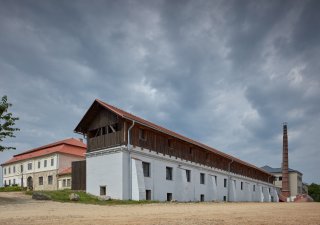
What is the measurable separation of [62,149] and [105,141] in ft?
65.2

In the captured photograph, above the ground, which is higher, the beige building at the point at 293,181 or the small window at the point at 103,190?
the small window at the point at 103,190

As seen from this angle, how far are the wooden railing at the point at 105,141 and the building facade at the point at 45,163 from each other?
16648 millimetres

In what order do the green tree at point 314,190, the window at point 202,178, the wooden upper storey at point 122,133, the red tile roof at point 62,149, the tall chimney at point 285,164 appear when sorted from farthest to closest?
the green tree at point 314,190, the tall chimney at point 285,164, the red tile roof at point 62,149, the window at point 202,178, the wooden upper storey at point 122,133

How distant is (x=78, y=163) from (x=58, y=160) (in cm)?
1304

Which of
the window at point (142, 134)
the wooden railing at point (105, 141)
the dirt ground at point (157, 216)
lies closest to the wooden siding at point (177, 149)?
the window at point (142, 134)

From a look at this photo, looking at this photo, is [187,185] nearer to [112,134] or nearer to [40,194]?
[112,134]

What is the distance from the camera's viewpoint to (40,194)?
85.4 feet

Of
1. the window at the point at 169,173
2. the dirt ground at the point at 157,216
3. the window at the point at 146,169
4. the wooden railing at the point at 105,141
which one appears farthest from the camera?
the window at the point at 169,173

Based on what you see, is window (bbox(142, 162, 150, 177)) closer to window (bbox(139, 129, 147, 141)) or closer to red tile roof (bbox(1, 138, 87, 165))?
window (bbox(139, 129, 147, 141))

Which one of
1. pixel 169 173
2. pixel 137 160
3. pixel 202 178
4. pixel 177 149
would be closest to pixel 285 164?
pixel 202 178

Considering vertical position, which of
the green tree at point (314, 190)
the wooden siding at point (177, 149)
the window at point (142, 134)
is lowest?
the green tree at point (314, 190)

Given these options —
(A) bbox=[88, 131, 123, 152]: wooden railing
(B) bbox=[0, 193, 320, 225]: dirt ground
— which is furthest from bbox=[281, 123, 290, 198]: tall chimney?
(B) bbox=[0, 193, 320, 225]: dirt ground

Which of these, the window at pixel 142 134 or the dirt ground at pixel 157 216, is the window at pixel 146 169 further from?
the dirt ground at pixel 157 216

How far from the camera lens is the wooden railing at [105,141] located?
29.4 metres
